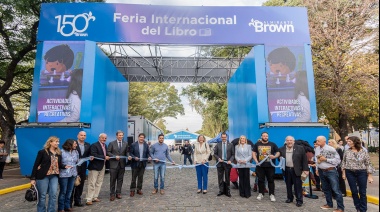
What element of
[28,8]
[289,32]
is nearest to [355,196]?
[289,32]

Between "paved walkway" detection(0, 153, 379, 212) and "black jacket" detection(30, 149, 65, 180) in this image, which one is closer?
"black jacket" detection(30, 149, 65, 180)

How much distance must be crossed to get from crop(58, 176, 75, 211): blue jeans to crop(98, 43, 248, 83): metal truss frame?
43.6ft

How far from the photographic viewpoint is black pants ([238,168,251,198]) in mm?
7824

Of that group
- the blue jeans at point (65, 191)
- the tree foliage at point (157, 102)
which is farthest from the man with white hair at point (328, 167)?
the tree foliage at point (157, 102)

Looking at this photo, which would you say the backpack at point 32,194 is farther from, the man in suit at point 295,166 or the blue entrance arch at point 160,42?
the blue entrance arch at point 160,42

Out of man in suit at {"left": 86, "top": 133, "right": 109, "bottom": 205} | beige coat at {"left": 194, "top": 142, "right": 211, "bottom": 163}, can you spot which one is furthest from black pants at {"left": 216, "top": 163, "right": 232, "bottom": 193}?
man in suit at {"left": 86, "top": 133, "right": 109, "bottom": 205}

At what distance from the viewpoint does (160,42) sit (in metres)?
12.9

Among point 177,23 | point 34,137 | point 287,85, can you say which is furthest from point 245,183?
point 34,137

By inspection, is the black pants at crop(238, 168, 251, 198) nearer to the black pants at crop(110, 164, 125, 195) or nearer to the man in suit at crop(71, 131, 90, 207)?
the black pants at crop(110, 164, 125, 195)

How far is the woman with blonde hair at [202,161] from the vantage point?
844 cm

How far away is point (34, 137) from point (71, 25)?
507 centimetres

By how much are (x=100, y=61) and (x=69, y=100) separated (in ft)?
8.23

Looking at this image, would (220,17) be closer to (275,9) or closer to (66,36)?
(275,9)

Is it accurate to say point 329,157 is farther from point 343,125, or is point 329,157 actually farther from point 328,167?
point 343,125
